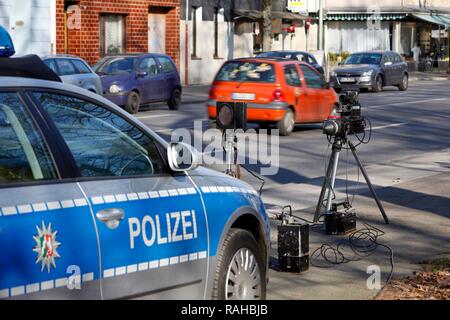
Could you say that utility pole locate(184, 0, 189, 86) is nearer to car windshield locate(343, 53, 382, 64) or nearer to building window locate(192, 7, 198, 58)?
building window locate(192, 7, 198, 58)

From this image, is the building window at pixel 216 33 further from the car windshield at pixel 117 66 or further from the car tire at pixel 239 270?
the car tire at pixel 239 270

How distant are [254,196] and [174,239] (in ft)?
3.81

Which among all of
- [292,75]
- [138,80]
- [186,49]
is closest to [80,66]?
[138,80]

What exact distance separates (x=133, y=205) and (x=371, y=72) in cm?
3402

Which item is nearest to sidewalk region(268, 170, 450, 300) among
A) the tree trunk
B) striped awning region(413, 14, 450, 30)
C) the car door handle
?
the car door handle

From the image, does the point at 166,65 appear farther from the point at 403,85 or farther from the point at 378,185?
the point at 378,185

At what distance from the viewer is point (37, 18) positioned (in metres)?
34.5

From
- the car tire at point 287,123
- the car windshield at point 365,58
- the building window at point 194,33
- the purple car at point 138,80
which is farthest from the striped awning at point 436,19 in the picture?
the car tire at point 287,123

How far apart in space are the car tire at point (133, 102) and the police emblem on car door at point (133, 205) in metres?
21.0

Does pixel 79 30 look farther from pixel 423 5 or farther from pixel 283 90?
pixel 423 5

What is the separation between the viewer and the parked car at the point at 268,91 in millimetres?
21188

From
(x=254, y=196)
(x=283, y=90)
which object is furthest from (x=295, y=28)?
(x=254, y=196)

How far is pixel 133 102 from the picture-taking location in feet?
88.7

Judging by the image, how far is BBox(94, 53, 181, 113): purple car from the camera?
2661 cm
